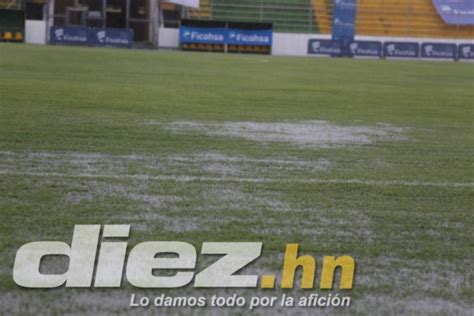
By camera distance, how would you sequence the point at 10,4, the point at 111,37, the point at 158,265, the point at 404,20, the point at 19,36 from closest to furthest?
the point at 158,265
the point at 19,36
the point at 111,37
the point at 10,4
the point at 404,20

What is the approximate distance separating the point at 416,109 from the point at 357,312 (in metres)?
9.49

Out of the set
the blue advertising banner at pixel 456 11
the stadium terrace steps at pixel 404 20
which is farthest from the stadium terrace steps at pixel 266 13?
the blue advertising banner at pixel 456 11

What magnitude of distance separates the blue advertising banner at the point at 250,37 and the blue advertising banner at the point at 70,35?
5.89m

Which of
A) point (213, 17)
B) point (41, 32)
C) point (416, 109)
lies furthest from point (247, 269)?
point (213, 17)

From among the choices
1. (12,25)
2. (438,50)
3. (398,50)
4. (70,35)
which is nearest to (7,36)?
(12,25)

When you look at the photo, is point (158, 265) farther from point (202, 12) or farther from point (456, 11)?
point (456, 11)

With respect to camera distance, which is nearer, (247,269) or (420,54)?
(247,269)

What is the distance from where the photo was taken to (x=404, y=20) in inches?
1650

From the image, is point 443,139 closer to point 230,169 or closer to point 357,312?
point 230,169

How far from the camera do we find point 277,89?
15.2 metres

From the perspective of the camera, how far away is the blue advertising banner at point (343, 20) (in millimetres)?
40250

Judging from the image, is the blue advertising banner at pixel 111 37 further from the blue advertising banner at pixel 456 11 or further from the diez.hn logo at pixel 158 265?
the diez.hn logo at pixel 158 265

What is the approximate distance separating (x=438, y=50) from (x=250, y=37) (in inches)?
349

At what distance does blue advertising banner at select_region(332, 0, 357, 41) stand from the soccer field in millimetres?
28038
